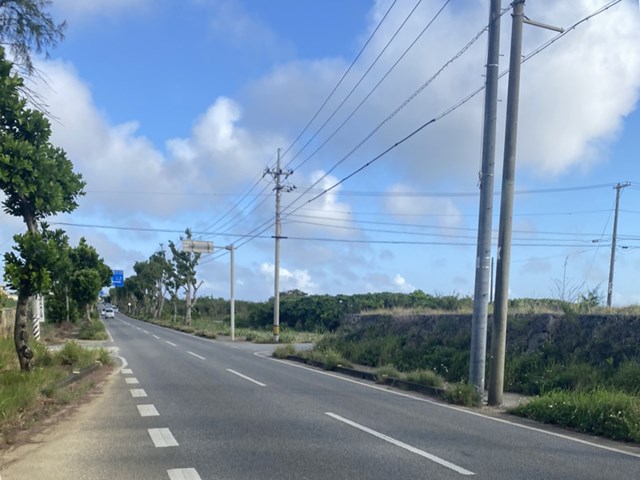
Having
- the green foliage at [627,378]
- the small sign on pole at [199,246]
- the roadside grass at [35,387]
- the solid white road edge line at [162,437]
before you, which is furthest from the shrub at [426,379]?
the small sign on pole at [199,246]

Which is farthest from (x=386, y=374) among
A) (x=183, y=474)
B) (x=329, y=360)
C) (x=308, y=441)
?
(x=183, y=474)

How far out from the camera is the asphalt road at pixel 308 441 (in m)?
6.39

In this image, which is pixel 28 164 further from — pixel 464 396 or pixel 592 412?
pixel 592 412

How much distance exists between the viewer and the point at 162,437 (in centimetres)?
800

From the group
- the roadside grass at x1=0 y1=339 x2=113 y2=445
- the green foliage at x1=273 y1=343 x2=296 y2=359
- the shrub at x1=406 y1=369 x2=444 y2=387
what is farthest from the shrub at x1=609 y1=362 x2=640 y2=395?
the green foliage at x1=273 y1=343 x2=296 y2=359

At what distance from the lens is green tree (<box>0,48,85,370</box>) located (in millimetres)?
10945

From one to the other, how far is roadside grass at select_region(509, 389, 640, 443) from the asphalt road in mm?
443

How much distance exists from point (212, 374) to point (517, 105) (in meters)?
10.8

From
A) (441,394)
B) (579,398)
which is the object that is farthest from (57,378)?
(579,398)

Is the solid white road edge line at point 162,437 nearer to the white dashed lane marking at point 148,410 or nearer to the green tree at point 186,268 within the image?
the white dashed lane marking at point 148,410

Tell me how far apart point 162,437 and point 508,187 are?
8218 millimetres

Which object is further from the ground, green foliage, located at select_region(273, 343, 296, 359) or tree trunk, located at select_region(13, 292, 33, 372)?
tree trunk, located at select_region(13, 292, 33, 372)

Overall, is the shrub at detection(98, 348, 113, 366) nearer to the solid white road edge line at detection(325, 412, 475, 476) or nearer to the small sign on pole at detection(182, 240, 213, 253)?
the solid white road edge line at detection(325, 412, 475, 476)

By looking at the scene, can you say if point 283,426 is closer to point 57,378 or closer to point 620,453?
point 620,453
